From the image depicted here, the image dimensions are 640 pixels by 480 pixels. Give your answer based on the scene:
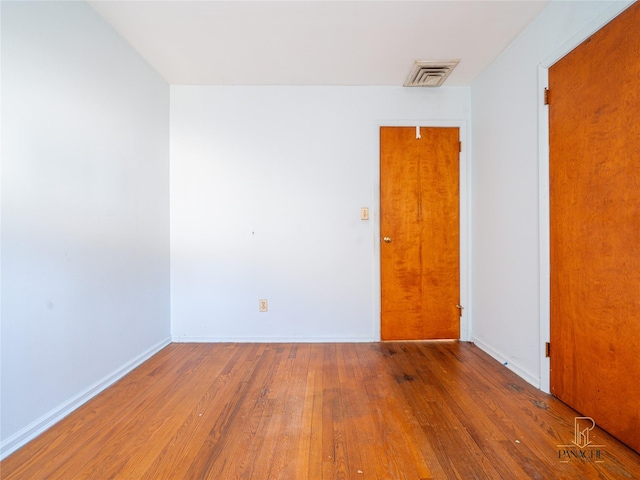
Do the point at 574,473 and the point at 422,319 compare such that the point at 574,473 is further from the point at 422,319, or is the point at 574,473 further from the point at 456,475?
the point at 422,319

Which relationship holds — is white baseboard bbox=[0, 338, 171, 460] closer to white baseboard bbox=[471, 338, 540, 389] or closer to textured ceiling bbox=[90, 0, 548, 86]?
textured ceiling bbox=[90, 0, 548, 86]

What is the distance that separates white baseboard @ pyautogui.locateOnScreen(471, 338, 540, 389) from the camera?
6.20 feet

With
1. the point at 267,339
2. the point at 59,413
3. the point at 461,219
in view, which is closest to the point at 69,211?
the point at 59,413

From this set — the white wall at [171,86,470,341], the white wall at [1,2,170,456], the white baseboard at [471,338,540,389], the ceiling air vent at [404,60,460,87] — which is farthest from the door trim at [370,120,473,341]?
the white wall at [1,2,170,456]

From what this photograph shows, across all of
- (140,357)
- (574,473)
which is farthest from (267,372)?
(574,473)

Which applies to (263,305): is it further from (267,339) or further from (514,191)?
(514,191)

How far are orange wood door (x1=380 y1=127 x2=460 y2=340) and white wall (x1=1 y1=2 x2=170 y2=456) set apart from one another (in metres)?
2.14

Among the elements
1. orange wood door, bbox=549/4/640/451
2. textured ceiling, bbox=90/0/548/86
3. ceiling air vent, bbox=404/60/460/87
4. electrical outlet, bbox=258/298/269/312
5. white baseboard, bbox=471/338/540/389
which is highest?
textured ceiling, bbox=90/0/548/86

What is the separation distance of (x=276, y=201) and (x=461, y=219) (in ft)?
5.97

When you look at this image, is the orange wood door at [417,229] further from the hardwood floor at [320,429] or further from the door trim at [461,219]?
the hardwood floor at [320,429]

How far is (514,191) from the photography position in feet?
6.95

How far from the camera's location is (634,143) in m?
1.29

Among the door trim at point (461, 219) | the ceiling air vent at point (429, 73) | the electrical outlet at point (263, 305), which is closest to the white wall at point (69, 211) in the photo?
the electrical outlet at point (263, 305)

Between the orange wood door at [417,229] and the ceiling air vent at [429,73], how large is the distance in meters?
0.41
